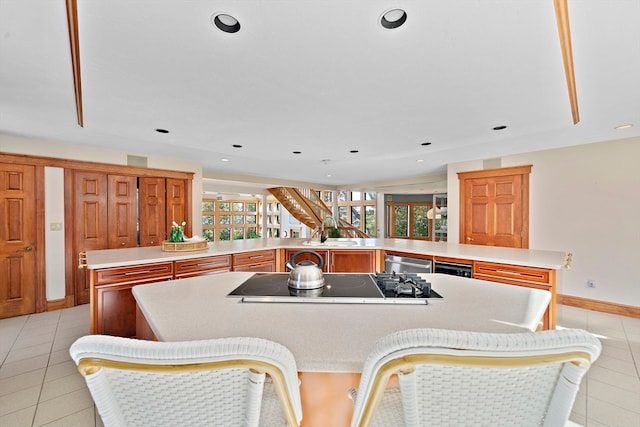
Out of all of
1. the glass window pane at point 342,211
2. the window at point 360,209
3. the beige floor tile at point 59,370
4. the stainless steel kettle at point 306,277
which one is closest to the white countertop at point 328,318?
the stainless steel kettle at point 306,277

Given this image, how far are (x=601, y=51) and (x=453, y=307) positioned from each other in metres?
1.77

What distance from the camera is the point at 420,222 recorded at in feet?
31.6

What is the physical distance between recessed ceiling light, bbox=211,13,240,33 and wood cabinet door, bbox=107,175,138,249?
12.4 feet

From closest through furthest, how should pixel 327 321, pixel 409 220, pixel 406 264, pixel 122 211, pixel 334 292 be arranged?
pixel 327 321 → pixel 334 292 → pixel 406 264 → pixel 122 211 → pixel 409 220

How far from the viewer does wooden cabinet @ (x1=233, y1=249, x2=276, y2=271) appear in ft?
10.8

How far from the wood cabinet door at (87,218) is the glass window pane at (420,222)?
→ 342 inches

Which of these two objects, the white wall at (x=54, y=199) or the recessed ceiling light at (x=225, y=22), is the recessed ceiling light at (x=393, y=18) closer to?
the recessed ceiling light at (x=225, y=22)

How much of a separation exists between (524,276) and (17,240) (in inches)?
229

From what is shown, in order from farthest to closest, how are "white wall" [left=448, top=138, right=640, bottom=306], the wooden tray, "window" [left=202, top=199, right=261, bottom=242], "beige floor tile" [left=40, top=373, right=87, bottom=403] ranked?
"window" [left=202, top=199, right=261, bottom=242] < "white wall" [left=448, top=138, right=640, bottom=306] < the wooden tray < "beige floor tile" [left=40, top=373, right=87, bottom=403]

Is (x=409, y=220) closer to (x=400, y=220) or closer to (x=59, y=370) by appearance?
(x=400, y=220)

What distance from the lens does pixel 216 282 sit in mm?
1687

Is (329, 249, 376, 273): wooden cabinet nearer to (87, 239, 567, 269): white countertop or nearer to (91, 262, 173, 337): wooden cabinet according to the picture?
(87, 239, 567, 269): white countertop

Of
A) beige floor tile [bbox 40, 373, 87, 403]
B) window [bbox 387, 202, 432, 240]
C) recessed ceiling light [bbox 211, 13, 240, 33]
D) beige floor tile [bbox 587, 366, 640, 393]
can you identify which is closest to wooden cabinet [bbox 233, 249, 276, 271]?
beige floor tile [bbox 40, 373, 87, 403]

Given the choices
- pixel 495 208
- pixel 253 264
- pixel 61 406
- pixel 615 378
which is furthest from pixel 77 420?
pixel 495 208
